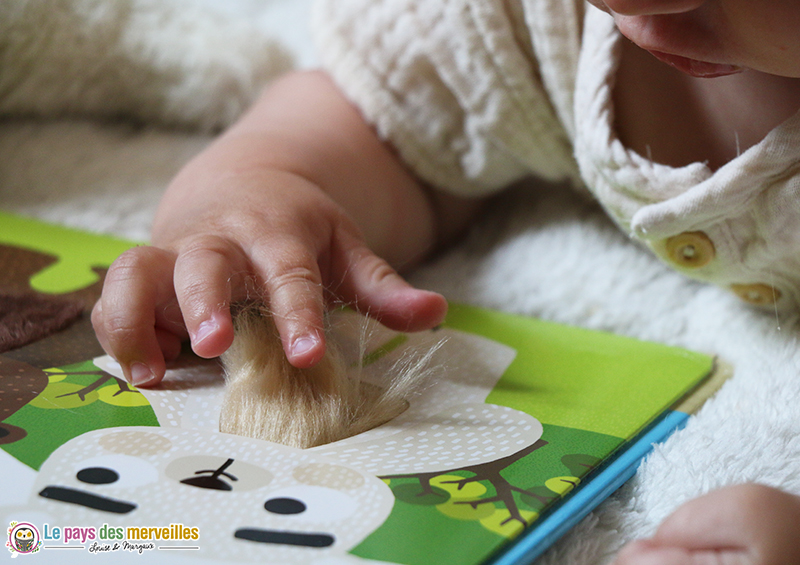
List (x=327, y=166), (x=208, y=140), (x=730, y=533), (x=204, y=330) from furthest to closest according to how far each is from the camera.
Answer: (x=208, y=140) < (x=327, y=166) < (x=204, y=330) < (x=730, y=533)

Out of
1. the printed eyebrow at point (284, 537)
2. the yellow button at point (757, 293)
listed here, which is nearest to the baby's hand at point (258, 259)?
the printed eyebrow at point (284, 537)

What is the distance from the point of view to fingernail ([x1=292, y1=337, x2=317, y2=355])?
40cm

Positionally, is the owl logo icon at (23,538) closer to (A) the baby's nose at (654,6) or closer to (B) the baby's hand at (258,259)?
(B) the baby's hand at (258,259)

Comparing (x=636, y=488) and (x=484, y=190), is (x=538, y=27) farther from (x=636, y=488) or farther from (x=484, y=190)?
(x=636, y=488)

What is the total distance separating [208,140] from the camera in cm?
89

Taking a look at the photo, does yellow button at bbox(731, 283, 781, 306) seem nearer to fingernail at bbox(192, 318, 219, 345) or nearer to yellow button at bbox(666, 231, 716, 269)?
yellow button at bbox(666, 231, 716, 269)

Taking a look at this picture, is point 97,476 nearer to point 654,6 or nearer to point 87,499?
point 87,499

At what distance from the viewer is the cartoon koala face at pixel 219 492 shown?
319 millimetres

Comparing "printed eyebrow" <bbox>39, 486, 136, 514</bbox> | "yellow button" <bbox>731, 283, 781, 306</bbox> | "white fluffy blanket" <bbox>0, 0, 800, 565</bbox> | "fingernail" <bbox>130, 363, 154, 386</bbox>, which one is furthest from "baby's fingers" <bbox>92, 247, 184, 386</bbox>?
"yellow button" <bbox>731, 283, 781, 306</bbox>

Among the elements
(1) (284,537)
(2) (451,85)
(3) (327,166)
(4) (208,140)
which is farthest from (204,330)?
(4) (208,140)

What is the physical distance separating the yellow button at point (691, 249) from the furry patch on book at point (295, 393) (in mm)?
220

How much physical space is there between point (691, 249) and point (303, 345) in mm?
305

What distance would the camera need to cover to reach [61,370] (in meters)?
0.45

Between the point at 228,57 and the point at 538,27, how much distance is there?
42 centimetres
